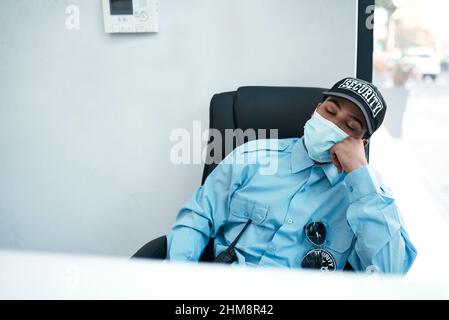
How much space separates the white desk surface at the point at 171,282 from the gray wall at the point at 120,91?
4.88 feet

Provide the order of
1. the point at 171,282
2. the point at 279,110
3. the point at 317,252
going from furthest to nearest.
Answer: the point at 279,110 → the point at 317,252 → the point at 171,282

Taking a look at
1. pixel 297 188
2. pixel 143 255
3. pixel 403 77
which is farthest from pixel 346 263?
pixel 403 77

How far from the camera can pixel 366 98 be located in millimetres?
1187

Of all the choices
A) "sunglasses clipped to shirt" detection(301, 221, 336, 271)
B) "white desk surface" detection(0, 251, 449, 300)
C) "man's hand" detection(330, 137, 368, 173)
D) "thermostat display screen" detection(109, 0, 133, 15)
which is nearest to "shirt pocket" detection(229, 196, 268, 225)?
"sunglasses clipped to shirt" detection(301, 221, 336, 271)

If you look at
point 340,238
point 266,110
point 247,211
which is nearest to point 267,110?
point 266,110

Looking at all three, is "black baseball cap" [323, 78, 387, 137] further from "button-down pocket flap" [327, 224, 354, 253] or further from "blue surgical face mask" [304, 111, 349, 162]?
"button-down pocket flap" [327, 224, 354, 253]

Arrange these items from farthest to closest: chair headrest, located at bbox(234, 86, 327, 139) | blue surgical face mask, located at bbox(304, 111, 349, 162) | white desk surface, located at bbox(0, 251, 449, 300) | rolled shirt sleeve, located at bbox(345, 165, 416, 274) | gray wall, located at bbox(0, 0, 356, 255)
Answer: gray wall, located at bbox(0, 0, 356, 255) < chair headrest, located at bbox(234, 86, 327, 139) < blue surgical face mask, located at bbox(304, 111, 349, 162) < rolled shirt sleeve, located at bbox(345, 165, 416, 274) < white desk surface, located at bbox(0, 251, 449, 300)

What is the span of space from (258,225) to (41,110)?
1.16 metres

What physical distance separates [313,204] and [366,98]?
324 millimetres

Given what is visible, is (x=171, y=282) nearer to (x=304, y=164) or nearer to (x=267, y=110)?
(x=304, y=164)

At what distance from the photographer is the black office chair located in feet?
4.78

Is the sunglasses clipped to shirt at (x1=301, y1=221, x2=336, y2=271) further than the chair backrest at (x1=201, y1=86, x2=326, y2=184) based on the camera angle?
No

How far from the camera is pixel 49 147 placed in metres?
1.98
